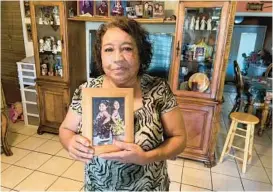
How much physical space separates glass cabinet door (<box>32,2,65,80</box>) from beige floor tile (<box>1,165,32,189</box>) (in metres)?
1.09

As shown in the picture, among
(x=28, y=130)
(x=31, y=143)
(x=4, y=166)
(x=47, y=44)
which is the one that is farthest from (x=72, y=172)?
(x=47, y=44)

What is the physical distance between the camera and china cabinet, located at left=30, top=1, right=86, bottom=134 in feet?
8.28

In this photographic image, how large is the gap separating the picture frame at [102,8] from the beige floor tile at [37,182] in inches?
71.8

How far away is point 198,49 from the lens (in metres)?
2.26

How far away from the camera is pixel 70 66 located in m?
2.64

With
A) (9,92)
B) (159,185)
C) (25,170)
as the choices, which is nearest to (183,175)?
(159,185)

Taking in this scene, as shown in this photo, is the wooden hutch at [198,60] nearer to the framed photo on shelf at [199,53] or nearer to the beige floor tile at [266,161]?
the framed photo on shelf at [199,53]

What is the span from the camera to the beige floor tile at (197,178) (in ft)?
6.84

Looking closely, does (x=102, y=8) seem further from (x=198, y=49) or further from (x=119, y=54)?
(x=119, y=54)

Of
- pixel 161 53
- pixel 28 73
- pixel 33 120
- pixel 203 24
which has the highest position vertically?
pixel 203 24

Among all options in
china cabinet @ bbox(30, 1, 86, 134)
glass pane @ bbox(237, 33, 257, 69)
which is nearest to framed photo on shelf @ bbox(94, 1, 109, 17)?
china cabinet @ bbox(30, 1, 86, 134)

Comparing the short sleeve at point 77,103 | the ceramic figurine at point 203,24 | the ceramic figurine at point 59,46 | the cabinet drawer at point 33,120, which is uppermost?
the ceramic figurine at point 203,24

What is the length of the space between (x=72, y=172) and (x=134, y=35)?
1.78m

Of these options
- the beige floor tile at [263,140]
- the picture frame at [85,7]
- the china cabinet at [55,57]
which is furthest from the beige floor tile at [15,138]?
the beige floor tile at [263,140]
